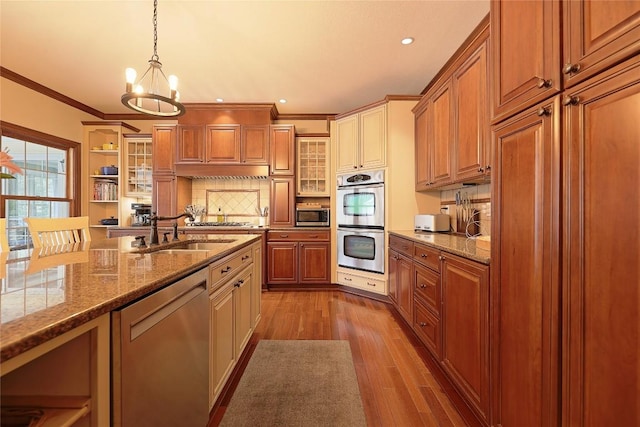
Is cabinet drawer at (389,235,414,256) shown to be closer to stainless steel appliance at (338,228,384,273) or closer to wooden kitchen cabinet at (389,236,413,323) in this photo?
wooden kitchen cabinet at (389,236,413,323)

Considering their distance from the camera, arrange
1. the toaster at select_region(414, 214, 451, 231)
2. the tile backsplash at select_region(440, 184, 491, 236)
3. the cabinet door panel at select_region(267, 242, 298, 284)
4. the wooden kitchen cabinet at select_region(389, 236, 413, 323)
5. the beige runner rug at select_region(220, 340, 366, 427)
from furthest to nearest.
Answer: the cabinet door panel at select_region(267, 242, 298, 284) → the toaster at select_region(414, 214, 451, 231) → the wooden kitchen cabinet at select_region(389, 236, 413, 323) → the tile backsplash at select_region(440, 184, 491, 236) → the beige runner rug at select_region(220, 340, 366, 427)

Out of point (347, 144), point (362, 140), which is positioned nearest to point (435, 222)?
point (362, 140)

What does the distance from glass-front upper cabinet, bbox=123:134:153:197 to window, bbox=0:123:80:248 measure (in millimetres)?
724

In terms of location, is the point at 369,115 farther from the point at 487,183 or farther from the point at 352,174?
the point at 487,183

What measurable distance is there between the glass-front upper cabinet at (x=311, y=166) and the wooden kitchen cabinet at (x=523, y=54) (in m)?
3.09

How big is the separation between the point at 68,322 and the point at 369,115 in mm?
3542

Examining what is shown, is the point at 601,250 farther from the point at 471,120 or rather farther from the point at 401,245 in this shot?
the point at 401,245

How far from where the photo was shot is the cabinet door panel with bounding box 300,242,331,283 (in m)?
3.90

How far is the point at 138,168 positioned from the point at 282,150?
2414mm

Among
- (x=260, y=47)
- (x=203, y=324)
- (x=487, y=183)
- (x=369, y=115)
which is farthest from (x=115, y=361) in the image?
(x=369, y=115)

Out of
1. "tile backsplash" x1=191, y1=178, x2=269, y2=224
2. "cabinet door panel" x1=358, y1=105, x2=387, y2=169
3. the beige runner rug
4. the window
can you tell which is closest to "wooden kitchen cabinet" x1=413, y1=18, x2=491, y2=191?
"cabinet door panel" x1=358, y1=105, x2=387, y2=169

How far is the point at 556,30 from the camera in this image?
926mm

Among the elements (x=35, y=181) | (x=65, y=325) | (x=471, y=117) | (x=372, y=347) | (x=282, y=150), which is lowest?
(x=372, y=347)

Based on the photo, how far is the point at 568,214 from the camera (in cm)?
88
